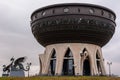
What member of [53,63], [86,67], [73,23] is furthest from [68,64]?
[73,23]

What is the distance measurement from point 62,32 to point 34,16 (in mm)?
7978

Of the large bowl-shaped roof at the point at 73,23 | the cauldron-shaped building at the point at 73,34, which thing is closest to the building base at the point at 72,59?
the cauldron-shaped building at the point at 73,34

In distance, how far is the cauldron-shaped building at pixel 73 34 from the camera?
49812 millimetres

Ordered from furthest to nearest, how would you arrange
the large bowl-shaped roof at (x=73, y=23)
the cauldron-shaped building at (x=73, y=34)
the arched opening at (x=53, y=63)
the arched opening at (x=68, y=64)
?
the arched opening at (x=53, y=63)
the arched opening at (x=68, y=64)
the cauldron-shaped building at (x=73, y=34)
the large bowl-shaped roof at (x=73, y=23)

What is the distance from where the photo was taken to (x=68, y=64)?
177ft

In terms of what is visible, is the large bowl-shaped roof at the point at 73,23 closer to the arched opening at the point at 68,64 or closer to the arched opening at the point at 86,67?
the arched opening at the point at 68,64

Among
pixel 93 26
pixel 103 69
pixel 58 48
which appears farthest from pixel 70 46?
pixel 103 69

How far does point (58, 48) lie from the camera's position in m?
52.2

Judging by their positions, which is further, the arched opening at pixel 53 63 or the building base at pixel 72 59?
the arched opening at pixel 53 63

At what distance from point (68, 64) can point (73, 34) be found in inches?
273

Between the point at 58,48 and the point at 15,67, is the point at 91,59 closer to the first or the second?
the point at 58,48

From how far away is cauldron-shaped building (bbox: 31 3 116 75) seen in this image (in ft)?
163

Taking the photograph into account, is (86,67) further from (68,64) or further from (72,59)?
(72,59)

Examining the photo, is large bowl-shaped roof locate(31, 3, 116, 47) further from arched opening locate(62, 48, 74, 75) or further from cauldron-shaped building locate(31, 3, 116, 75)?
arched opening locate(62, 48, 74, 75)
